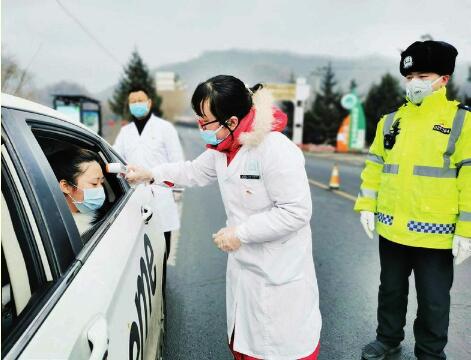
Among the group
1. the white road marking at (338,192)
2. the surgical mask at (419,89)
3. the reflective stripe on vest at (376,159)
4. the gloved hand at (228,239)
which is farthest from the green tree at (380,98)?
the gloved hand at (228,239)

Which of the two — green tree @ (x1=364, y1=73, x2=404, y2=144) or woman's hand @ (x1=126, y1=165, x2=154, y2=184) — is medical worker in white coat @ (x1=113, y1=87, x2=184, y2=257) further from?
green tree @ (x1=364, y1=73, x2=404, y2=144)

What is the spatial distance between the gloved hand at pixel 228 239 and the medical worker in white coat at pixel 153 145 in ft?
8.01

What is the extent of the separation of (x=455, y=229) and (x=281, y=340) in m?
1.21

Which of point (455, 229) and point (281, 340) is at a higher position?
point (455, 229)

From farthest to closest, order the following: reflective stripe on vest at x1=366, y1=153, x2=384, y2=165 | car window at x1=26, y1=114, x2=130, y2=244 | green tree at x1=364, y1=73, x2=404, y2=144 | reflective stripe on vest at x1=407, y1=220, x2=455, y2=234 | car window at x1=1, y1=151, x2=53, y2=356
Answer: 1. green tree at x1=364, y1=73, x2=404, y2=144
2. reflective stripe on vest at x1=366, y1=153, x2=384, y2=165
3. reflective stripe on vest at x1=407, y1=220, x2=455, y2=234
4. car window at x1=26, y1=114, x2=130, y2=244
5. car window at x1=1, y1=151, x2=53, y2=356

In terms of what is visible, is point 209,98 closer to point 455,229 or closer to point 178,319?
point 455,229

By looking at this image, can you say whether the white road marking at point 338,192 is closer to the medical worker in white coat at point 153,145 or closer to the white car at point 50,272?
the medical worker in white coat at point 153,145

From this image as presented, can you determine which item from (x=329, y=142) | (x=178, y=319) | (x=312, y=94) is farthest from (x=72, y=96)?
(x=312, y=94)

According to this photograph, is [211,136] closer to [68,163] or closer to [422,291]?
[68,163]

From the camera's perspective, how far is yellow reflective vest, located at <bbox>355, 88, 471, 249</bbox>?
90.3 inches

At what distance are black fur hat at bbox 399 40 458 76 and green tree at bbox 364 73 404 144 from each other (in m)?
46.3

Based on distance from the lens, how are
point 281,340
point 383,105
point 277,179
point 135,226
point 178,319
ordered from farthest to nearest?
point 383,105 < point 178,319 < point 135,226 < point 281,340 < point 277,179

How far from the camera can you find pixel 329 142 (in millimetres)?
49469

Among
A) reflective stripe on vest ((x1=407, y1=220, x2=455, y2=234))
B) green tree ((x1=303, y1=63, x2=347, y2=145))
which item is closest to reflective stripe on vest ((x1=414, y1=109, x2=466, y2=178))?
reflective stripe on vest ((x1=407, y1=220, x2=455, y2=234))
